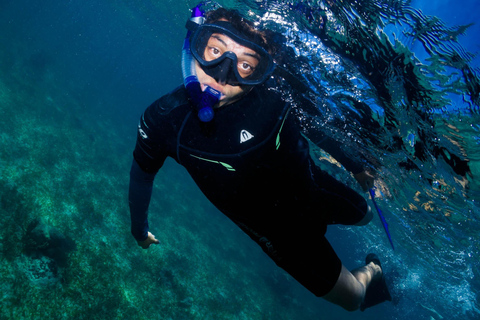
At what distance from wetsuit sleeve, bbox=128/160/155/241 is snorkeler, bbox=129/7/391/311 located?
0.02 meters

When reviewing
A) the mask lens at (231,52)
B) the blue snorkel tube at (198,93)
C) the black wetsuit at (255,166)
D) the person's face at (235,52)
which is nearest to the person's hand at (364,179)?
the black wetsuit at (255,166)

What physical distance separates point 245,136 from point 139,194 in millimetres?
1612

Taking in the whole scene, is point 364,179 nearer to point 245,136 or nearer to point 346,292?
point 346,292

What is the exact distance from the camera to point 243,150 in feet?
8.18

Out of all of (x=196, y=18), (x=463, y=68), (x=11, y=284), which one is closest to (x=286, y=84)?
(x=463, y=68)

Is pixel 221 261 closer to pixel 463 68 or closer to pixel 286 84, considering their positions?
pixel 286 84

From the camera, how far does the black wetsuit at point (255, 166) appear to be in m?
2.52

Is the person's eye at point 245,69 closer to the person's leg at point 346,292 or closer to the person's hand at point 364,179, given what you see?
the person's leg at point 346,292

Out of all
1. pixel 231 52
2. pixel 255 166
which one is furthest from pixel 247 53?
pixel 255 166

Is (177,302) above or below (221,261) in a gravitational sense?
above

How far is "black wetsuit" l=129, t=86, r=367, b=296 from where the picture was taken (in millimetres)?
2516

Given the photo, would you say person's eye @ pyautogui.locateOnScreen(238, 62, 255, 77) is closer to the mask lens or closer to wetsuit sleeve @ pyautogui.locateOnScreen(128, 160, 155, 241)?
the mask lens

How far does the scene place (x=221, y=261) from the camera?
1602 centimetres

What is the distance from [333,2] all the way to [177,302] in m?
11.3
